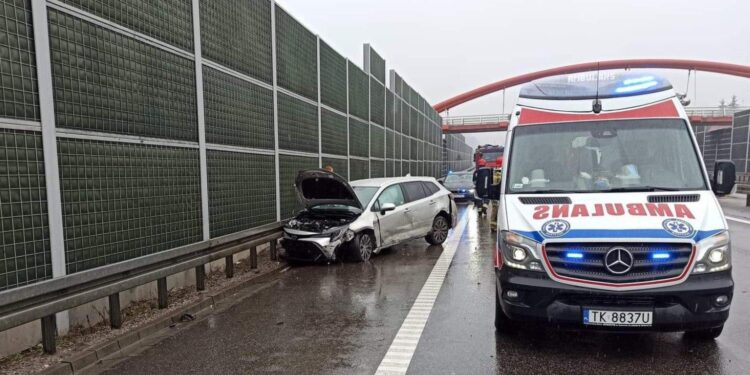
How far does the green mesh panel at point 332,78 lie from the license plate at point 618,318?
952 cm

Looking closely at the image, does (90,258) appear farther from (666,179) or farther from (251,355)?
(666,179)

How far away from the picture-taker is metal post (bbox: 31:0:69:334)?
4.20 meters

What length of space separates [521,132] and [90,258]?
16.5ft

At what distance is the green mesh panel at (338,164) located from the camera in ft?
40.8

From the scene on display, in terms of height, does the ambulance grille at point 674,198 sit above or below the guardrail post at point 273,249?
above

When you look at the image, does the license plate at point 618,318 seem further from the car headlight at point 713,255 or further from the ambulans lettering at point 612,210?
the ambulans lettering at point 612,210

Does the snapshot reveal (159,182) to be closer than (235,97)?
Yes

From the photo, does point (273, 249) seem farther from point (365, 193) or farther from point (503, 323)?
point (503, 323)

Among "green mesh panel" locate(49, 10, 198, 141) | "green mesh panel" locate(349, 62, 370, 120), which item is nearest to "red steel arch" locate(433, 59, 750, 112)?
"green mesh panel" locate(349, 62, 370, 120)

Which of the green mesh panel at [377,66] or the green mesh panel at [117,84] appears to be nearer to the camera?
the green mesh panel at [117,84]

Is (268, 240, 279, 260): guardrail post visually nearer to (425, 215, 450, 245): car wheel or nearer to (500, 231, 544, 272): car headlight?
(425, 215, 450, 245): car wheel

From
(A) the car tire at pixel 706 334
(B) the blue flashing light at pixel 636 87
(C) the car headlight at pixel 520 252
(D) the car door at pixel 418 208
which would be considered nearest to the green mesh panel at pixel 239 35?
(D) the car door at pixel 418 208

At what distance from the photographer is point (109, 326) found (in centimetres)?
484

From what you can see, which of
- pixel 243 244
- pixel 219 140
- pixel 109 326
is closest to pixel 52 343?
pixel 109 326
